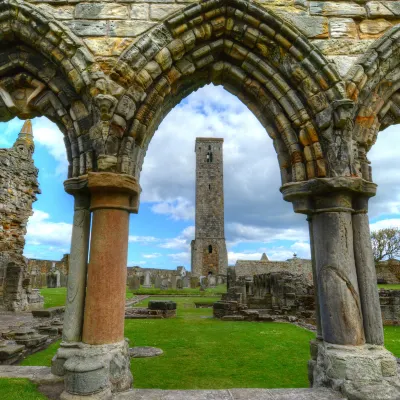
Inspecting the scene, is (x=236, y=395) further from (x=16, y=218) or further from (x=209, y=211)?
(x=209, y=211)

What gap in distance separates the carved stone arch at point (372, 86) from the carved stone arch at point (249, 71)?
0.27 meters

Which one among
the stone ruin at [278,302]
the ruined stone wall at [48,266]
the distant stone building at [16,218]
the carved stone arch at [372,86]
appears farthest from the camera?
the ruined stone wall at [48,266]

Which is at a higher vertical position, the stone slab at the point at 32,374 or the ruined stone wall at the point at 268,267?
the ruined stone wall at the point at 268,267

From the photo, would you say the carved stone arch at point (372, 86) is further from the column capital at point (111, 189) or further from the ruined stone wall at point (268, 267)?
the ruined stone wall at point (268, 267)

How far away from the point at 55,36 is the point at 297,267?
2819 centimetres

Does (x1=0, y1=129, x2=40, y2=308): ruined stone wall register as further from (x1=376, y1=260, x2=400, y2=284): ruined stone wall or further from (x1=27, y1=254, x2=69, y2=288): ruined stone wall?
(x1=376, y1=260, x2=400, y2=284): ruined stone wall

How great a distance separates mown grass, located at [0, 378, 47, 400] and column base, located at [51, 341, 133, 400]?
24 centimetres

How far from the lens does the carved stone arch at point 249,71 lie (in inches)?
154

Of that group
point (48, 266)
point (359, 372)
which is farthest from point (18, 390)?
point (48, 266)

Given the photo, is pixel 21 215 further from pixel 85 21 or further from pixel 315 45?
pixel 315 45

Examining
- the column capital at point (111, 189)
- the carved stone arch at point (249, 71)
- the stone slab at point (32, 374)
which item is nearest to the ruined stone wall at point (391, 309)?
the carved stone arch at point (249, 71)

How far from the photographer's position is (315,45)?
418 cm

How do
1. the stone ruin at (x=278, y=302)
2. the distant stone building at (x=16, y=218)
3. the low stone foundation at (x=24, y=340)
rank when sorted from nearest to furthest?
1. the low stone foundation at (x=24, y=340)
2. the stone ruin at (x=278, y=302)
3. the distant stone building at (x=16, y=218)

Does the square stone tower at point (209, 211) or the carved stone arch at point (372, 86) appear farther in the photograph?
the square stone tower at point (209, 211)
